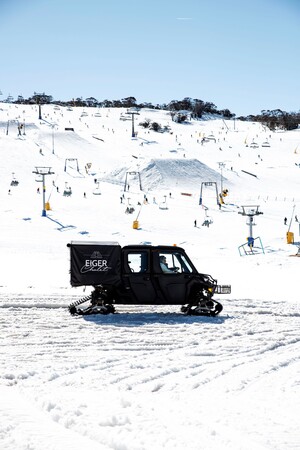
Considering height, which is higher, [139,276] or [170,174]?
[170,174]

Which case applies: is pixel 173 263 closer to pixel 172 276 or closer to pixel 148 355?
pixel 172 276

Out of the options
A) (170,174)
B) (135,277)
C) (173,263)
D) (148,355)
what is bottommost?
(148,355)

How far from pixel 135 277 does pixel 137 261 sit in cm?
39

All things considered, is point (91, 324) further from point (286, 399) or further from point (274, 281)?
point (274, 281)

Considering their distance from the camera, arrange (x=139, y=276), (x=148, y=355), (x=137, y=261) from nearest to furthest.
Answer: (x=148, y=355), (x=139, y=276), (x=137, y=261)

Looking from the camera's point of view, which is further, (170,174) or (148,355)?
(170,174)

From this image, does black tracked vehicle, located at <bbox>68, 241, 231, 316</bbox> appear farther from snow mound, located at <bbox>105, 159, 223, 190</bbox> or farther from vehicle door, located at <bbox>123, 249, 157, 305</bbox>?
snow mound, located at <bbox>105, 159, 223, 190</bbox>

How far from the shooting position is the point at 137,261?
13.7 meters

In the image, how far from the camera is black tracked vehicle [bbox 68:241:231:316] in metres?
13.4

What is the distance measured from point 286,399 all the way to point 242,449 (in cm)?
210

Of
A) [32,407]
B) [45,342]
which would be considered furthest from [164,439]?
[45,342]

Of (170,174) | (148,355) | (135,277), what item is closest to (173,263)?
(135,277)

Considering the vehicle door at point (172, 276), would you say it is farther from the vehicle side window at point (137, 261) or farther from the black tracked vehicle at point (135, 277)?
the vehicle side window at point (137, 261)

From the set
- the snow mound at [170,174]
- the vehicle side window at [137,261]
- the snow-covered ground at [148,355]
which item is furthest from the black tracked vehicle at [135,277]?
the snow mound at [170,174]
